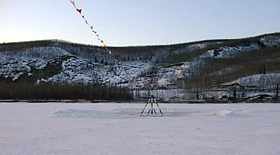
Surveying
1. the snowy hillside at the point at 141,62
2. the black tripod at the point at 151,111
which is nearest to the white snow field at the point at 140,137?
the black tripod at the point at 151,111

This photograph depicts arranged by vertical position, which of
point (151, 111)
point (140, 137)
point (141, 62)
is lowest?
point (140, 137)

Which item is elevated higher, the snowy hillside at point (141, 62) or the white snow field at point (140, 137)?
the snowy hillside at point (141, 62)

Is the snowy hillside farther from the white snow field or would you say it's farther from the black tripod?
the white snow field

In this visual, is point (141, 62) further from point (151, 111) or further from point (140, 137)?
point (140, 137)

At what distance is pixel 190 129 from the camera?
1008 centimetres

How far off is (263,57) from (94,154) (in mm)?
47442

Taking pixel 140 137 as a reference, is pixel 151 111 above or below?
above

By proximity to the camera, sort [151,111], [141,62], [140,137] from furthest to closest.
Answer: [141,62] < [151,111] < [140,137]

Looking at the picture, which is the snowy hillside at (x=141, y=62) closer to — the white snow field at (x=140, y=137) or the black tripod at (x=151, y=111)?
the black tripod at (x=151, y=111)

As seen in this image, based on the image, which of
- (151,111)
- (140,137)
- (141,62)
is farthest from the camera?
(141,62)

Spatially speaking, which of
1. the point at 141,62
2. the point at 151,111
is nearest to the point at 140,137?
the point at 151,111

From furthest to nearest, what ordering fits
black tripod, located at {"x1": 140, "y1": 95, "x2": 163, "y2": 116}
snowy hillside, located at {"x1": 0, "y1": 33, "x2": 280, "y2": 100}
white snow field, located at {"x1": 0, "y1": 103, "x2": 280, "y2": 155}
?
snowy hillside, located at {"x1": 0, "y1": 33, "x2": 280, "y2": 100} < black tripod, located at {"x1": 140, "y1": 95, "x2": 163, "y2": 116} < white snow field, located at {"x1": 0, "y1": 103, "x2": 280, "y2": 155}

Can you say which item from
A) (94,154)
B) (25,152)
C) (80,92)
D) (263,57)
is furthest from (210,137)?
(263,57)

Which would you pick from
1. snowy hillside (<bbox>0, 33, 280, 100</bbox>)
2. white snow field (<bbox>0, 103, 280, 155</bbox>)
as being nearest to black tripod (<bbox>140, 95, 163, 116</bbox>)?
white snow field (<bbox>0, 103, 280, 155</bbox>)
